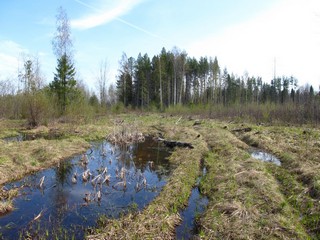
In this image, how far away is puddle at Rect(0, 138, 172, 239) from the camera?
6164 mm

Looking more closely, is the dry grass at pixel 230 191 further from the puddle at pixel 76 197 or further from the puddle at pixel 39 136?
the puddle at pixel 39 136

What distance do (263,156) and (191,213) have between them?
752 centimetres

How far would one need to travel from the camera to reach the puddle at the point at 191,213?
6.13 metres

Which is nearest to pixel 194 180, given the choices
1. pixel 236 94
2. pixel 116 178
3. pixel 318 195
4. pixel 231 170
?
Result: pixel 231 170

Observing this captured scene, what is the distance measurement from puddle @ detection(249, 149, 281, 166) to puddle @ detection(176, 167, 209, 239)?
4852mm

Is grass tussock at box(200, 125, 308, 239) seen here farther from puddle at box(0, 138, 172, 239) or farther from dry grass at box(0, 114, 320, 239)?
puddle at box(0, 138, 172, 239)

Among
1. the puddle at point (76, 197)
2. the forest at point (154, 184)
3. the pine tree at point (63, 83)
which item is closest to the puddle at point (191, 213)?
the forest at point (154, 184)

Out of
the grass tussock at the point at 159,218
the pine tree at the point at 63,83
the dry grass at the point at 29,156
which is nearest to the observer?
the grass tussock at the point at 159,218

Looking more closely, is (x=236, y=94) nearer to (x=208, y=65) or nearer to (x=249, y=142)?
(x=208, y=65)

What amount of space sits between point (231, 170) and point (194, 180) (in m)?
1.54

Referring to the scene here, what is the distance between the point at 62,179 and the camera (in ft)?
32.7

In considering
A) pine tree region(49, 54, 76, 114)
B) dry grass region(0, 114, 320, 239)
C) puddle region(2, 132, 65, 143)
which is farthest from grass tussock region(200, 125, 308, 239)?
pine tree region(49, 54, 76, 114)

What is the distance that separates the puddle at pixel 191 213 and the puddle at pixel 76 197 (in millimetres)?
1263

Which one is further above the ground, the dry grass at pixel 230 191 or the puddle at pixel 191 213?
the dry grass at pixel 230 191
